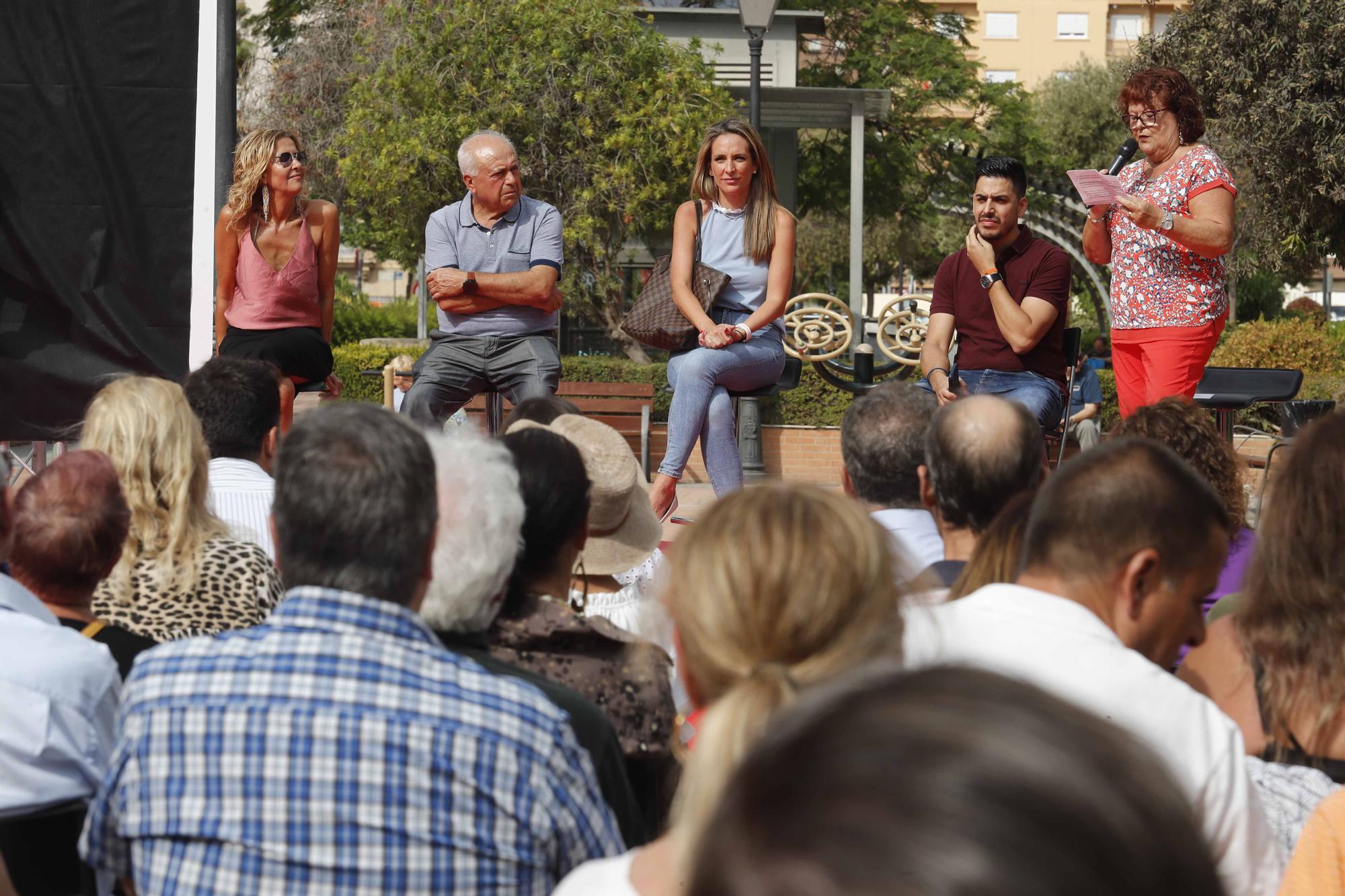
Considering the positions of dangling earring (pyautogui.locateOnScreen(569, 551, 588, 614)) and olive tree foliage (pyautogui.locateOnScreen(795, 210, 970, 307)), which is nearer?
dangling earring (pyautogui.locateOnScreen(569, 551, 588, 614))

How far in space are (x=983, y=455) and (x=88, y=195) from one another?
464cm

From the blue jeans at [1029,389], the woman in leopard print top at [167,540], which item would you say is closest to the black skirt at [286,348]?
the blue jeans at [1029,389]

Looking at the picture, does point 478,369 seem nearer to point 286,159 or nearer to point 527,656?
point 286,159

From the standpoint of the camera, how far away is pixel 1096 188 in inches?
208

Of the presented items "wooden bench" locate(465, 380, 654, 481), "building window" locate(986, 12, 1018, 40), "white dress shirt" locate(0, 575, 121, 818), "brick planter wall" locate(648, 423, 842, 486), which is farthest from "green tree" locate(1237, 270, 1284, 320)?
"white dress shirt" locate(0, 575, 121, 818)

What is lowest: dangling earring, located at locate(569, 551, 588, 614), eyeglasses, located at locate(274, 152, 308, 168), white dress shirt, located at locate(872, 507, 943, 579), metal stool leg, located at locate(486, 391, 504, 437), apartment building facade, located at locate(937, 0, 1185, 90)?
dangling earring, located at locate(569, 551, 588, 614)

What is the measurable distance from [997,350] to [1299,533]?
11.7 feet

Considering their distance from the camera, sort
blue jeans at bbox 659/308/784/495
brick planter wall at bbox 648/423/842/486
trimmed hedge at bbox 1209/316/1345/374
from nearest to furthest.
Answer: blue jeans at bbox 659/308/784/495
brick planter wall at bbox 648/423/842/486
trimmed hedge at bbox 1209/316/1345/374

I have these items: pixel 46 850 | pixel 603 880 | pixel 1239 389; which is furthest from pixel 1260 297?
pixel 603 880

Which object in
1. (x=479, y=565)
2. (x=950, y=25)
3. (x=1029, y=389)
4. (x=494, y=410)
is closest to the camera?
(x=479, y=565)

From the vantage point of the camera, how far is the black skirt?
6.12 m

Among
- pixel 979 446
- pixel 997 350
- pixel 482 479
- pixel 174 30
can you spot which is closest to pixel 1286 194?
pixel 997 350

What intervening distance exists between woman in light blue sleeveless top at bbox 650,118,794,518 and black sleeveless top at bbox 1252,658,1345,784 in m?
3.51

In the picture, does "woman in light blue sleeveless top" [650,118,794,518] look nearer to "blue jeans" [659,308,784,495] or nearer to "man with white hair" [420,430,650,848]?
"blue jeans" [659,308,784,495]
